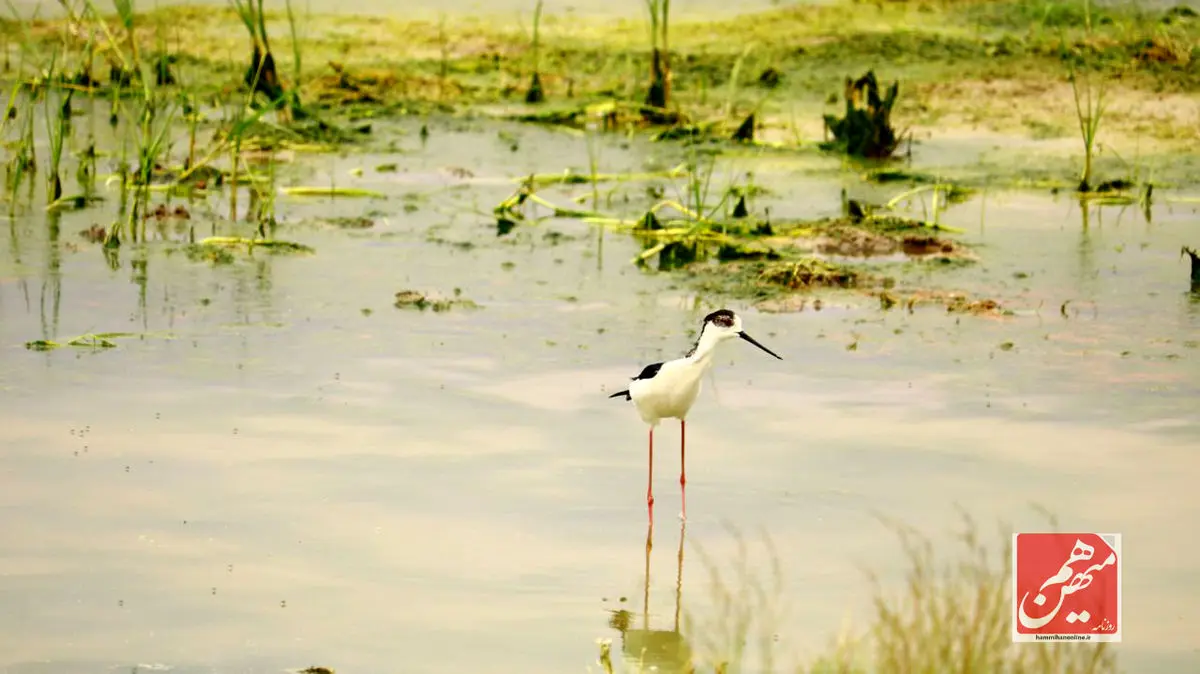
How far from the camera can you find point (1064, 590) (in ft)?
16.4

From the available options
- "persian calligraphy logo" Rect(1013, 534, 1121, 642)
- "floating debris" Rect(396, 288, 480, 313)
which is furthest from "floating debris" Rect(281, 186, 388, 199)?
"persian calligraphy logo" Rect(1013, 534, 1121, 642)

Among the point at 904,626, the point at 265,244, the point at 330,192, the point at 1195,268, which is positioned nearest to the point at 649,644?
the point at 904,626

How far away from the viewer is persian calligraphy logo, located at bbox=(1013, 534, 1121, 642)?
495 centimetres

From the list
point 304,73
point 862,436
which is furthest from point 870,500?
point 304,73

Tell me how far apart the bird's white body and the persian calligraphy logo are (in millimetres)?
1109

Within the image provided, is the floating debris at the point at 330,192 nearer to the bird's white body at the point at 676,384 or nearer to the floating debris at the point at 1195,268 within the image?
the floating debris at the point at 1195,268

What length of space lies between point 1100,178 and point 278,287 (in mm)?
Result: 6000

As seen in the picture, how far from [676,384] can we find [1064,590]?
5.41ft

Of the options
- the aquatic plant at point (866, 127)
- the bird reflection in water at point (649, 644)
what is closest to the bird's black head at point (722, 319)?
the bird reflection in water at point (649, 644)

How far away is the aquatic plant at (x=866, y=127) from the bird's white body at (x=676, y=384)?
26.5ft

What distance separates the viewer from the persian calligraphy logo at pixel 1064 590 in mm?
4945

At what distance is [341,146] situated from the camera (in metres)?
15.0

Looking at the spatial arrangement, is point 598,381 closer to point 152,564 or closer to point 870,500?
point 870,500

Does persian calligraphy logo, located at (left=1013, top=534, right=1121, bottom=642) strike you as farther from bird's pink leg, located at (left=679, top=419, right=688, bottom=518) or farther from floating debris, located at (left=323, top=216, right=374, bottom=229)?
floating debris, located at (left=323, top=216, right=374, bottom=229)
